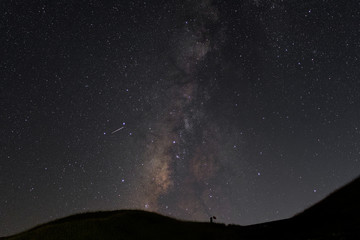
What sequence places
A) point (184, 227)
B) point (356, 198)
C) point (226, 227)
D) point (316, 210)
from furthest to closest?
point (226, 227) → point (184, 227) → point (316, 210) → point (356, 198)

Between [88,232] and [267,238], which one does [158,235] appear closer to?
[88,232]

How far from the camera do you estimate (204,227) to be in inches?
1359

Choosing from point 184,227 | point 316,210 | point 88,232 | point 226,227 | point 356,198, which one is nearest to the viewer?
point 88,232

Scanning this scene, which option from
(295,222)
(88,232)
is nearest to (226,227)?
(295,222)

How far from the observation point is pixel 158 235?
28.3 meters

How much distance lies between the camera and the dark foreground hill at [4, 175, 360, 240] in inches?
963

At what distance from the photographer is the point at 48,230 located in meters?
27.4

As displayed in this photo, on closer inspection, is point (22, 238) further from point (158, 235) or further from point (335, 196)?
point (335, 196)

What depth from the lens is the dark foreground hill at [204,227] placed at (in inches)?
963

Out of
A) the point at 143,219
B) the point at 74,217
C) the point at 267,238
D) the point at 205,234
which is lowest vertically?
the point at 267,238

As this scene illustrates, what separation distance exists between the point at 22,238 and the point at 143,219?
11.2 metres

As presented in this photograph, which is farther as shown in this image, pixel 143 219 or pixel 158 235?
pixel 143 219

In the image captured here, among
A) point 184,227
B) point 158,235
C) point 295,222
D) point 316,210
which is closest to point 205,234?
point 184,227

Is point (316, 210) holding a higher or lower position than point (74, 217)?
lower
